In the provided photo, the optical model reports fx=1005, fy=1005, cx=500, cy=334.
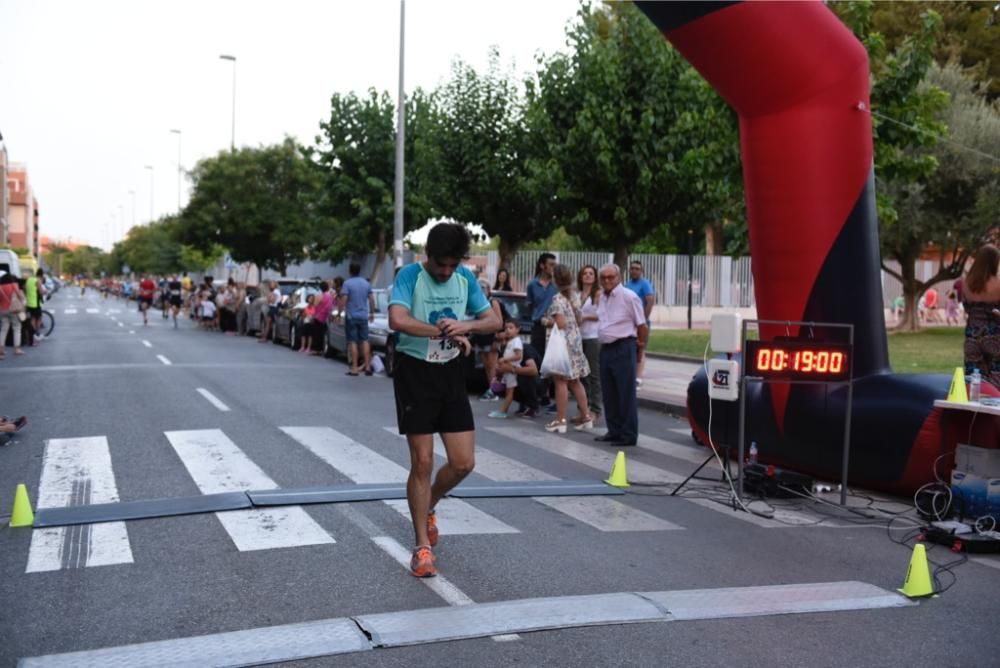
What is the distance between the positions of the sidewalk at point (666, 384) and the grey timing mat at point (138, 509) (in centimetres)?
750

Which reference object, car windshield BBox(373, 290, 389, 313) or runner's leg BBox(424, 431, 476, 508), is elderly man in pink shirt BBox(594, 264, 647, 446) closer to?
runner's leg BBox(424, 431, 476, 508)

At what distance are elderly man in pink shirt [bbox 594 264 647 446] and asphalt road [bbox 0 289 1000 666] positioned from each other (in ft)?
1.48

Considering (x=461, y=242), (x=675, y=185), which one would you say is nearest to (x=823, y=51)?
(x=461, y=242)

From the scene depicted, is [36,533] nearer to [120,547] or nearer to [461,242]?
[120,547]

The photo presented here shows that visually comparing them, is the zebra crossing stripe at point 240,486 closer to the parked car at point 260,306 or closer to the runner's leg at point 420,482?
the runner's leg at point 420,482

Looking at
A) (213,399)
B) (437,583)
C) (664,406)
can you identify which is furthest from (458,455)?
(213,399)

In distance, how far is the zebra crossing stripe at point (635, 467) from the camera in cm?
739

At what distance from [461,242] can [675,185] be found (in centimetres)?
1732

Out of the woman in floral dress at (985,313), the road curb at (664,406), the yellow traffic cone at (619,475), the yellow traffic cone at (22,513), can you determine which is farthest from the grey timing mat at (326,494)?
the road curb at (664,406)

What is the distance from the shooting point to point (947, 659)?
4582 millimetres

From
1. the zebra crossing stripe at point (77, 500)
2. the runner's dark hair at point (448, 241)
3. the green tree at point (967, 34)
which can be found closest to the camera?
the runner's dark hair at point (448, 241)

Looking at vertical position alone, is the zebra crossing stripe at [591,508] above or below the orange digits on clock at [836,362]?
below

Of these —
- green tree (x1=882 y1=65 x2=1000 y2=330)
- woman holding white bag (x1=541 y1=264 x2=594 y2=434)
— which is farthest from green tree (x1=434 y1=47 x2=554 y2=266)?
woman holding white bag (x1=541 y1=264 x2=594 y2=434)

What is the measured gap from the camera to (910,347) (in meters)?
25.7
